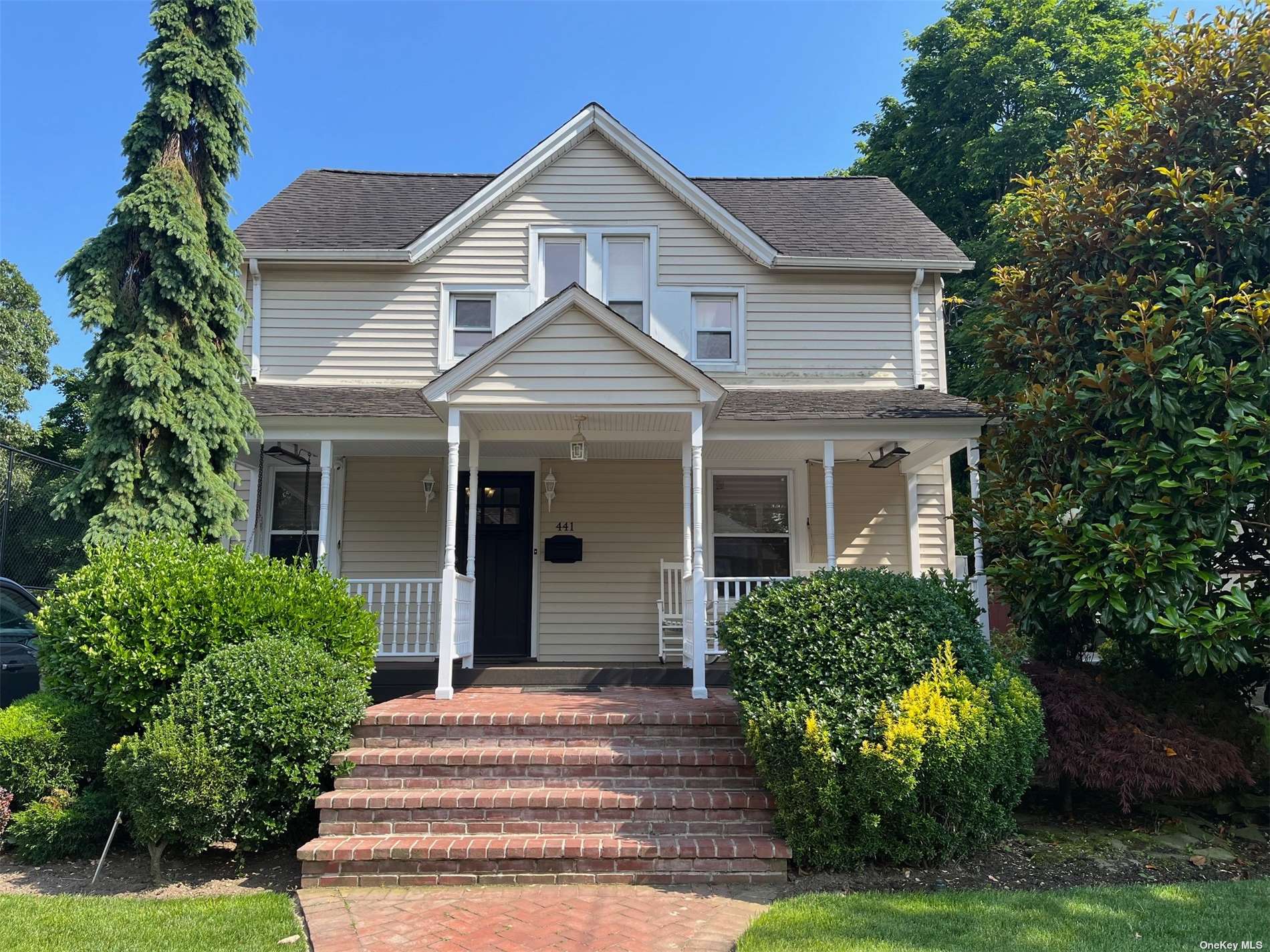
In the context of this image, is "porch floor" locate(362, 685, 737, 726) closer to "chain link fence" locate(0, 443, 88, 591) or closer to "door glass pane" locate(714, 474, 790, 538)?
"door glass pane" locate(714, 474, 790, 538)

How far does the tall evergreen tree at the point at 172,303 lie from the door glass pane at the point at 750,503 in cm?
570

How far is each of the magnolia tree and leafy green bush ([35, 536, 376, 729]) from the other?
5795 mm

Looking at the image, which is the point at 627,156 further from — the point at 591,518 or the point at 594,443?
the point at 591,518

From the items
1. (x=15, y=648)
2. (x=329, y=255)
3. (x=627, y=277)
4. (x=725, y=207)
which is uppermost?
(x=725, y=207)

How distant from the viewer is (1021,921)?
4.33 meters

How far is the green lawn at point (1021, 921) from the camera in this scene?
13.1 ft

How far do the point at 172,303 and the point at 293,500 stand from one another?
342 cm

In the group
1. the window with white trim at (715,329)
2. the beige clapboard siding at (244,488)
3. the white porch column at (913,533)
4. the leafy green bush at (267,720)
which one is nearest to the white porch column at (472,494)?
the beige clapboard siding at (244,488)

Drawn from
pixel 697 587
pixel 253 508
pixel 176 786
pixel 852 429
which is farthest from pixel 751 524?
pixel 176 786

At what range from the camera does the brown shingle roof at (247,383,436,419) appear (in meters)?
8.75

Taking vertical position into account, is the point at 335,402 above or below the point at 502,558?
above

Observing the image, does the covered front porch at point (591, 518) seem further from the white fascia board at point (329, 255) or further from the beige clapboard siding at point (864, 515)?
the white fascia board at point (329, 255)

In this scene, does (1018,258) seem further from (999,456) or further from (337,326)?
(337,326)

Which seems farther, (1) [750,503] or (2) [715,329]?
(2) [715,329]
